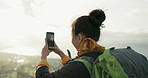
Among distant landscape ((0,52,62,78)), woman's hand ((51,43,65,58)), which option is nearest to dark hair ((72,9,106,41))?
woman's hand ((51,43,65,58))

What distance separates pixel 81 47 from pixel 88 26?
13.8 inches

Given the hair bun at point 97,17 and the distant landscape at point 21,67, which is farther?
the distant landscape at point 21,67

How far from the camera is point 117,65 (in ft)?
8.99

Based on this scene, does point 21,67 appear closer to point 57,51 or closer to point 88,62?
point 57,51

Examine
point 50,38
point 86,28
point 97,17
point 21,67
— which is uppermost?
Result: point 97,17

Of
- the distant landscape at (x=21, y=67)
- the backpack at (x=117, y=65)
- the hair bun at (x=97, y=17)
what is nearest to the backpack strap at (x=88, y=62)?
the backpack at (x=117, y=65)

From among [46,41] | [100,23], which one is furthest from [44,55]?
[100,23]

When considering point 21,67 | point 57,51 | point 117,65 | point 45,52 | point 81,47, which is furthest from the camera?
point 21,67

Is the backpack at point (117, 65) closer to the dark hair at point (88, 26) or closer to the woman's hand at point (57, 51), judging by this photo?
the dark hair at point (88, 26)

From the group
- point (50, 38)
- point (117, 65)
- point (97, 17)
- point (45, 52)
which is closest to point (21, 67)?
point (50, 38)

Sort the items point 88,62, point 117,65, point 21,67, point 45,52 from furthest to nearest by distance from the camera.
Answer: point 21,67
point 45,52
point 88,62
point 117,65

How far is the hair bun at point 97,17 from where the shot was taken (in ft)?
11.2

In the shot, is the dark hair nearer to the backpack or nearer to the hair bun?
the hair bun

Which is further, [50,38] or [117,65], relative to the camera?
[50,38]
